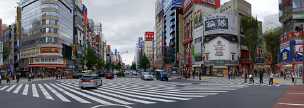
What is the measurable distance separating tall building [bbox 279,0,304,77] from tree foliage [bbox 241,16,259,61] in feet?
26.8

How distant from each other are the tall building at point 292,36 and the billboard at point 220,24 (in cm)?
1117

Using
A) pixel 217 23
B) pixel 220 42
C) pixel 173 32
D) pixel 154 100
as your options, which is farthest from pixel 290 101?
pixel 173 32

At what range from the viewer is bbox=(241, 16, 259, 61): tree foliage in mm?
94875

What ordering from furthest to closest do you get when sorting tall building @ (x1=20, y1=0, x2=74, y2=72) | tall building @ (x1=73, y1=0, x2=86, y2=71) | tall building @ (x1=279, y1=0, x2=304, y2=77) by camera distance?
tall building @ (x1=73, y1=0, x2=86, y2=71) → tall building @ (x1=20, y1=0, x2=74, y2=72) → tall building @ (x1=279, y1=0, x2=304, y2=77)

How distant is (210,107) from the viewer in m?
19.0

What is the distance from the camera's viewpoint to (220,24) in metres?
92.7

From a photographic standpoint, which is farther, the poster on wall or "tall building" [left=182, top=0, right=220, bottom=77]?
"tall building" [left=182, top=0, right=220, bottom=77]

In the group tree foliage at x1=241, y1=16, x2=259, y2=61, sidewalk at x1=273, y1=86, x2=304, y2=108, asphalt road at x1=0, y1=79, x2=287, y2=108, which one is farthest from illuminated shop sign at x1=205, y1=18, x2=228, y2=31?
sidewalk at x1=273, y1=86, x2=304, y2=108

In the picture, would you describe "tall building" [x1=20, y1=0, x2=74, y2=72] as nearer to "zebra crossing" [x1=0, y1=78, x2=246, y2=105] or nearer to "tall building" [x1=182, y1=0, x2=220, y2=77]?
"tall building" [x1=182, y1=0, x2=220, y2=77]

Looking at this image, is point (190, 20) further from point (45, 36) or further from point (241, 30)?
point (45, 36)

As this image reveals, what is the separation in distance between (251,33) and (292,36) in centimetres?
2215

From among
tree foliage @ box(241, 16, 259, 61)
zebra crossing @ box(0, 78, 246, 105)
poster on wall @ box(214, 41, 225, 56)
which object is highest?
tree foliage @ box(241, 16, 259, 61)

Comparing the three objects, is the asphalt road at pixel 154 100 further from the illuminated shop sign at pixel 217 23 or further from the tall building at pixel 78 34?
the tall building at pixel 78 34

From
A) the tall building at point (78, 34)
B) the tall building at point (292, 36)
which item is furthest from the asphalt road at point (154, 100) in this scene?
the tall building at point (78, 34)
